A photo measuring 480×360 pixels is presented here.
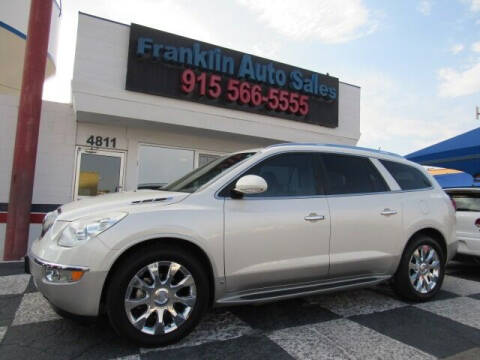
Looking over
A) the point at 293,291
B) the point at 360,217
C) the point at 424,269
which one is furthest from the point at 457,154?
the point at 293,291

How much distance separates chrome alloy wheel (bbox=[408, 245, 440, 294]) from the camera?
3.98 metres

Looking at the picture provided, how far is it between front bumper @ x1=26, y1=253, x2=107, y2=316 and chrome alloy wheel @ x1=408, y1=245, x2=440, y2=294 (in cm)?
316

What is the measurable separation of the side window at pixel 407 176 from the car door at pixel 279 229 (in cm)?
111

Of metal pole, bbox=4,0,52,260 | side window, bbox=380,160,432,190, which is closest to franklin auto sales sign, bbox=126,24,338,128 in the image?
metal pole, bbox=4,0,52,260

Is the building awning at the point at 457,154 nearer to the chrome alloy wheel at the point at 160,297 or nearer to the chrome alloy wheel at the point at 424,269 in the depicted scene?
the chrome alloy wheel at the point at 424,269

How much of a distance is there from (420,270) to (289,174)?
1921 millimetres

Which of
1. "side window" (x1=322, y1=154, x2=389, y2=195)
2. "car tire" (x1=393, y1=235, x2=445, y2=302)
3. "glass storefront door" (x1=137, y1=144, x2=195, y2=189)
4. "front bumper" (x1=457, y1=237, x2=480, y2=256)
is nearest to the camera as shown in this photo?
"side window" (x1=322, y1=154, x2=389, y2=195)

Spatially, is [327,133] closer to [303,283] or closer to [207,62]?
[207,62]

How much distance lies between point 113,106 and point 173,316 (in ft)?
18.5

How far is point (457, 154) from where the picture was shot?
806 cm

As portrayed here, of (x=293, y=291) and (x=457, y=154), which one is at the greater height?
(x=457, y=154)

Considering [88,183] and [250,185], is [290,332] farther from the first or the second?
[88,183]

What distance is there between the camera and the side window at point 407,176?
4141 millimetres

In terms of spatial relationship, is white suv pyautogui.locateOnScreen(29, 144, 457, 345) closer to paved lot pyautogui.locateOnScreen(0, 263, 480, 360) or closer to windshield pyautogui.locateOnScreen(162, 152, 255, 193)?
windshield pyautogui.locateOnScreen(162, 152, 255, 193)
